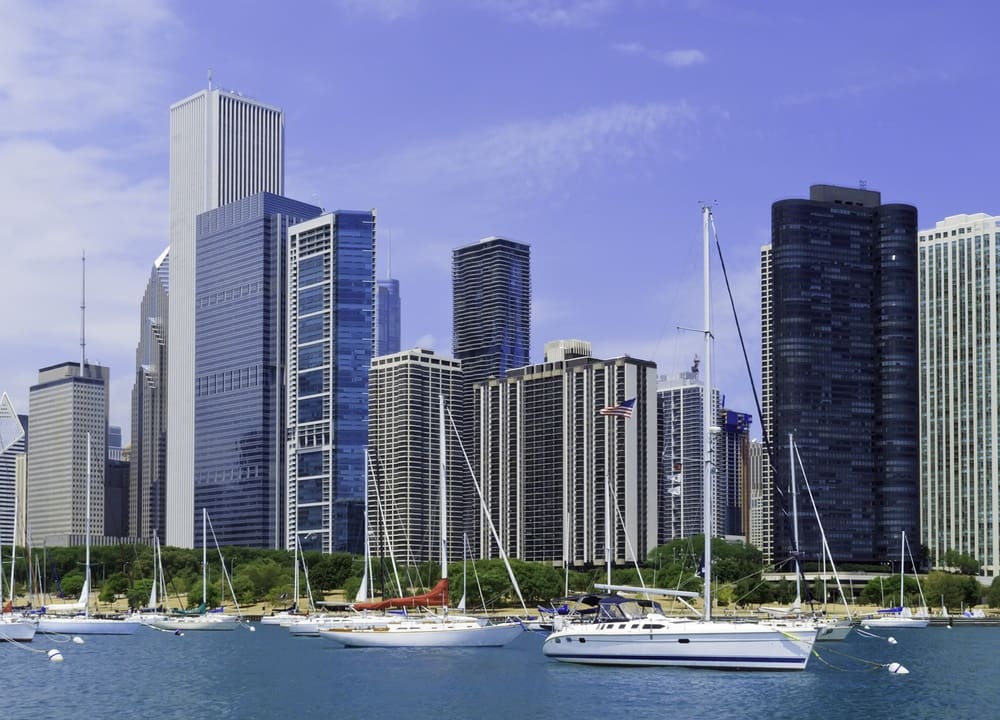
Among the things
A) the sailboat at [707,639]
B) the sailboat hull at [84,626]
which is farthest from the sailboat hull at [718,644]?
the sailboat hull at [84,626]

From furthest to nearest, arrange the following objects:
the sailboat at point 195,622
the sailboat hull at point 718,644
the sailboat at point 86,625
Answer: the sailboat at point 195,622 < the sailboat at point 86,625 < the sailboat hull at point 718,644

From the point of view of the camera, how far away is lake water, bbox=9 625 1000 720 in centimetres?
8225

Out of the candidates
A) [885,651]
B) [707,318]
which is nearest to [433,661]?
[707,318]

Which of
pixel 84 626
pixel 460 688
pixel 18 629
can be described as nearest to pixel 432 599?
pixel 18 629

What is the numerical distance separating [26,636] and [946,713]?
8920 cm

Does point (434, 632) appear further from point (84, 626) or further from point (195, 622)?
point (195, 622)

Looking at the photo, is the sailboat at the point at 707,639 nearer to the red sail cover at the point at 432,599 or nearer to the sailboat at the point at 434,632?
the sailboat at the point at 434,632

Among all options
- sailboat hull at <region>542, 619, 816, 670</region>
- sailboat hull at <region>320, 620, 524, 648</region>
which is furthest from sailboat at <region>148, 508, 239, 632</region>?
sailboat hull at <region>542, 619, 816, 670</region>

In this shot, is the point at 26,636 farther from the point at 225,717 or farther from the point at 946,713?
the point at 946,713

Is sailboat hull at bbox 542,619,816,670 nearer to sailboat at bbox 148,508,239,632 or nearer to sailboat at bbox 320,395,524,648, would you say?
sailboat at bbox 320,395,524,648

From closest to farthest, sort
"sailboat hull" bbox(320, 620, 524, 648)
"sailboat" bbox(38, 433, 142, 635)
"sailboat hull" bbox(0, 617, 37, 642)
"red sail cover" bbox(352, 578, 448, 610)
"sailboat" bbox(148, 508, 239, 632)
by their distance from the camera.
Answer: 1. "sailboat hull" bbox(320, 620, 524, 648)
2. "red sail cover" bbox(352, 578, 448, 610)
3. "sailboat hull" bbox(0, 617, 37, 642)
4. "sailboat" bbox(38, 433, 142, 635)
5. "sailboat" bbox(148, 508, 239, 632)

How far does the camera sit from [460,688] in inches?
3735

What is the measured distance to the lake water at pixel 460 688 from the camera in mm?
82250

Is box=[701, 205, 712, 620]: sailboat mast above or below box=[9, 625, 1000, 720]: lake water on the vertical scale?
above
